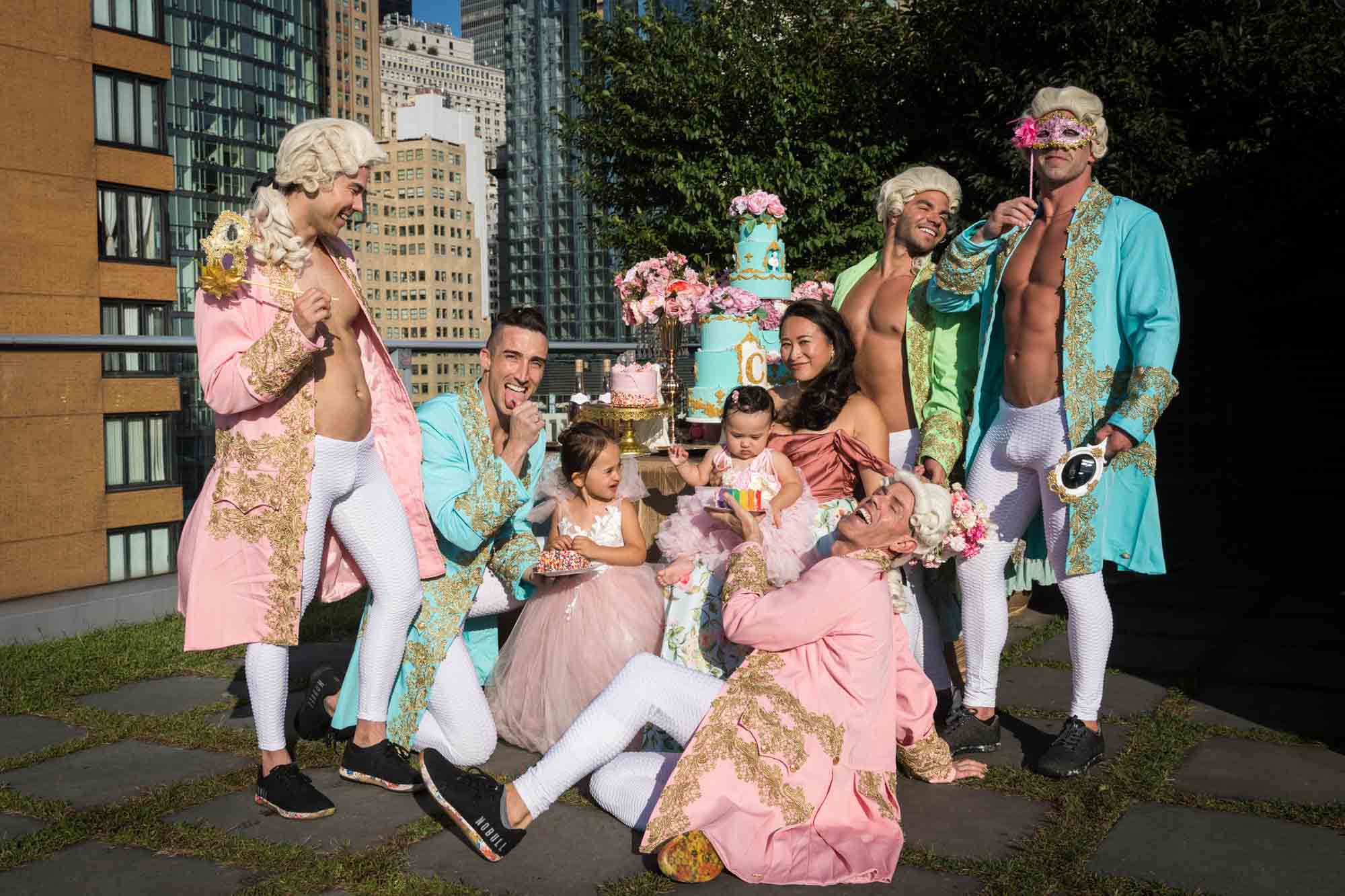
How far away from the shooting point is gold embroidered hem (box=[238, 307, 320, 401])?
305cm

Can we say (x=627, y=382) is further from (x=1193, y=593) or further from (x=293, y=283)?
(x=1193, y=593)

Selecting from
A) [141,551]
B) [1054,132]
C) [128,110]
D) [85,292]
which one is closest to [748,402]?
[1054,132]

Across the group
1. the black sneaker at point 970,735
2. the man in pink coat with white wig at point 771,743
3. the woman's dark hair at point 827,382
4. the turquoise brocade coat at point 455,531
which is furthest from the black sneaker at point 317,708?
the black sneaker at point 970,735

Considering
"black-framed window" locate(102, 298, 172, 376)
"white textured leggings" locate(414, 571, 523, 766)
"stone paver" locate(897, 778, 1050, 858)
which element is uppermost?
"black-framed window" locate(102, 298, 172, 376)

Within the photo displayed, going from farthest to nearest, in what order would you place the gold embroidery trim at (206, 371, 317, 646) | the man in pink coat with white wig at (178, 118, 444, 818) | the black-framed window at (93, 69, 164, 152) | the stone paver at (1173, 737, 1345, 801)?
the black-framed window at (93, 69, 164, 152) < the stone paver at (1173, 737, 1345, 801) < the gold embroidery trim at (206, 371, 317, 646) < the man in pink coat with white wig at (178, 118, 444, 818)

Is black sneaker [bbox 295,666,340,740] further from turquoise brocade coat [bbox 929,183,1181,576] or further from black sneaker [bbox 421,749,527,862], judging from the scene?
turquoise brocade coat [bbox 929,183,1181,576]

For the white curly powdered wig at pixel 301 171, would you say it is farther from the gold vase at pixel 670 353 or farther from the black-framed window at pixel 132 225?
the black-framed window at pixel 132 225

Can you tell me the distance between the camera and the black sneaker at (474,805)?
117 inches

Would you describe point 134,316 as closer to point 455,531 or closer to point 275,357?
point 455,531

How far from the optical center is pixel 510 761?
3.89 metres

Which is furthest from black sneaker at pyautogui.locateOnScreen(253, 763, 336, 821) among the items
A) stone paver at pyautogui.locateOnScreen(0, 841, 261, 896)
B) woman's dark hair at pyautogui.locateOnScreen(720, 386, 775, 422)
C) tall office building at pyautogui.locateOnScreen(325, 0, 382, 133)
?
tall office building at pyautogui.locateOnScreen(325, 0, 382, 133)

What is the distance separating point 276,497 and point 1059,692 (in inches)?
123

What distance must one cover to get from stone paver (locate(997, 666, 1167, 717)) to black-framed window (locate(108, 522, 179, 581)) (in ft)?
15.4

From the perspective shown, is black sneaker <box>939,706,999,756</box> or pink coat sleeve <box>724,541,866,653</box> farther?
black sneaker <box>939,706,999,756</box>
